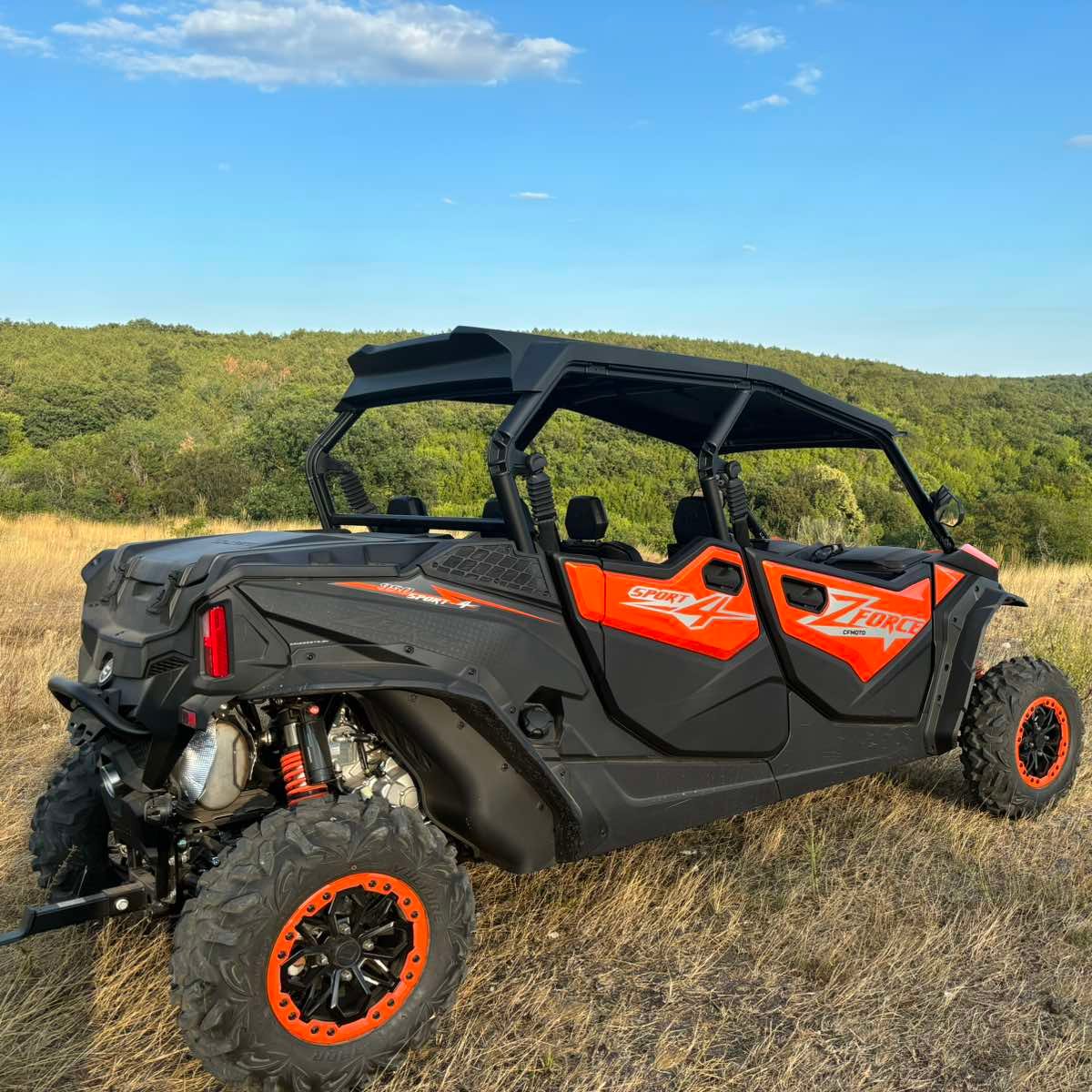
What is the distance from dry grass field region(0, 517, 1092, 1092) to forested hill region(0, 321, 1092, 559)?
1745 mm

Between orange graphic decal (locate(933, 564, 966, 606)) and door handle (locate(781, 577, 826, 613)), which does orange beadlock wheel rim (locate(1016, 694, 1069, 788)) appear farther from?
door handle (locate(781, 577, 826, 613))

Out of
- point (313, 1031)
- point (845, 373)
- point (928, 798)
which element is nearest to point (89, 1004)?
point (313, 1031)

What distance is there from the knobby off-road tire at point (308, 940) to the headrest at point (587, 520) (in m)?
1.17

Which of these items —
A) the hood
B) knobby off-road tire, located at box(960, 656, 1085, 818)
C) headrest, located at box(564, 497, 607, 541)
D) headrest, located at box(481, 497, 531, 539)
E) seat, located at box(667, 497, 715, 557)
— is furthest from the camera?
knobby off-road tire, located at box(960, 656, 1085, 818)

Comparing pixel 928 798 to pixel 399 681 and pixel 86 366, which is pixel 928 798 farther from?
pixel 86 366

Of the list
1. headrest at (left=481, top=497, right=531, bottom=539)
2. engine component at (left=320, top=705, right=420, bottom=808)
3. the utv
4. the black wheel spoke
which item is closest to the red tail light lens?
the utv

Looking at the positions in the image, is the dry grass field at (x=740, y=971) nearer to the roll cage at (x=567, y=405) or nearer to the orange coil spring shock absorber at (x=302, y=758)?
the orange coil spring shock absorber at (x=302, y=758)

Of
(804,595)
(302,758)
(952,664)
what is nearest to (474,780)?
(302,758)

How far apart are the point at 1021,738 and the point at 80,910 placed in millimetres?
3998

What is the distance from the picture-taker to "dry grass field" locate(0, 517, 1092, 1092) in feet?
9.07

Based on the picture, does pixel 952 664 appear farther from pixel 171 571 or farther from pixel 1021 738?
pixel 171 571

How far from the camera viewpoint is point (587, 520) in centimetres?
356

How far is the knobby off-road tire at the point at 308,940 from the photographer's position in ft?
8.06

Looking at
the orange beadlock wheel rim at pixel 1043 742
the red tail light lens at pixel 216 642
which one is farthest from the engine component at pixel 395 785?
the orange beadlock wheel rim at pixel 1043 742
